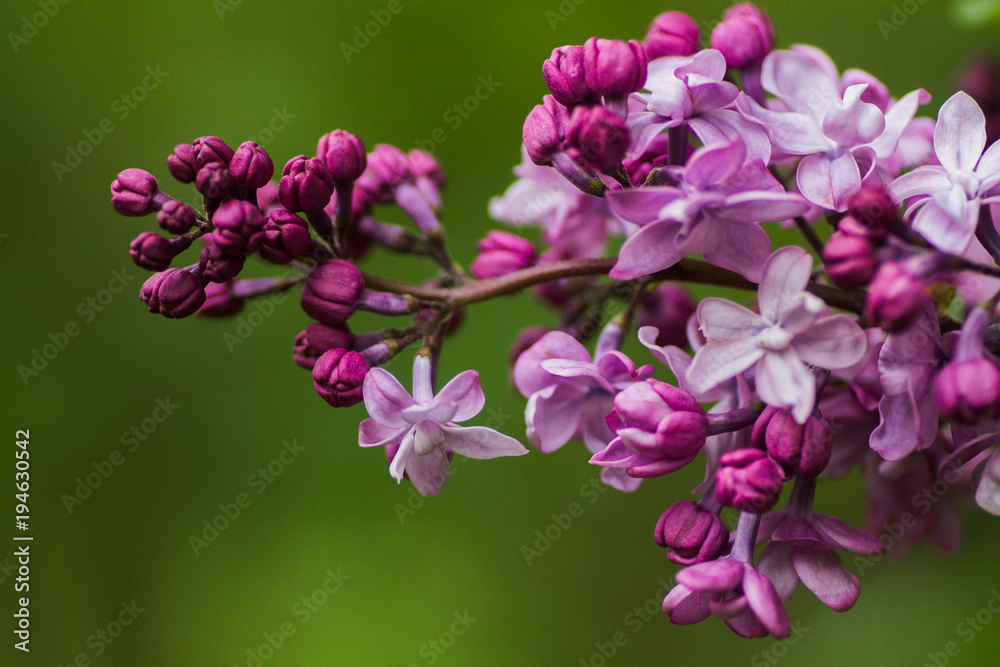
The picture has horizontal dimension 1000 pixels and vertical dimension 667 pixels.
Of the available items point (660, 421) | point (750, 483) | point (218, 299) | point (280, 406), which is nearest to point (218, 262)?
point (218, 299)

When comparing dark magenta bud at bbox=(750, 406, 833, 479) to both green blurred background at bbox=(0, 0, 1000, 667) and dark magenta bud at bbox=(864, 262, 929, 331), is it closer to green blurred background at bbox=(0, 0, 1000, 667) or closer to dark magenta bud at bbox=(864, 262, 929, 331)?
dark magenta bud at bbox=(864, 262, 929, 331)

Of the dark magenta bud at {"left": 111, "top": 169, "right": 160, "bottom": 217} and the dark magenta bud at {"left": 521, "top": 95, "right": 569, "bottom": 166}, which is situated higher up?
the dark magenta bud at {"left": 111, "top": 169, "right": 160, "bottom": 217}
